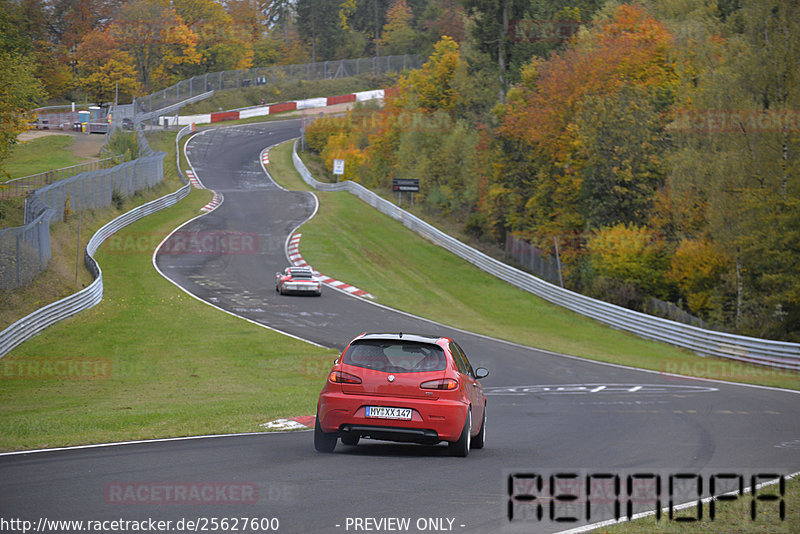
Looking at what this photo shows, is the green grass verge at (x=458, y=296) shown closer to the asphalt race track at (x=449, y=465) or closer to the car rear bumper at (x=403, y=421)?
the asphalt race track at (x=449, y=465)

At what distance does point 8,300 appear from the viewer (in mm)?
26750

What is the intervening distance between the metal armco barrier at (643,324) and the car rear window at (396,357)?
78.8 ft

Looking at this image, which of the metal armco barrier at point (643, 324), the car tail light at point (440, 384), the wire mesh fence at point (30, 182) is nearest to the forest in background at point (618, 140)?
the metal armco barrier at point (643, 324)

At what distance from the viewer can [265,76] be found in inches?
4560

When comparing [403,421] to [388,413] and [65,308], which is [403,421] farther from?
[65,308]

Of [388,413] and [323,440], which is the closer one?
[388,413]

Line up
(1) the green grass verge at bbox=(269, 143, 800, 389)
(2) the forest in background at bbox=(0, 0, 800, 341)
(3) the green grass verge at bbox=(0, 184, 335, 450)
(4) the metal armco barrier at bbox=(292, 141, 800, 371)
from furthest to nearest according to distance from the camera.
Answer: (2) the forest in background at bbox=(0, 0, 800, 341) < (4) the metal armco barrier at bbox=(292, 141, 800, 371) < (1) the green grass verge at bbox=(269, 143, 800, 389) < (3) the green grass verge at bbox=(0, 184, 335, 450)

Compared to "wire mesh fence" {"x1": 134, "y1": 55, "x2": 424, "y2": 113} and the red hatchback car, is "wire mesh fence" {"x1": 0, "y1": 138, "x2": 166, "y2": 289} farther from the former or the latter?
"wire mesh fence" {"x1": 134, "y1": 55, "x2": 424, "y2": 113}

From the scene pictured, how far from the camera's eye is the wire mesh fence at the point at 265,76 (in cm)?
9388

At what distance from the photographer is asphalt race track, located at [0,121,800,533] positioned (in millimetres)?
7082

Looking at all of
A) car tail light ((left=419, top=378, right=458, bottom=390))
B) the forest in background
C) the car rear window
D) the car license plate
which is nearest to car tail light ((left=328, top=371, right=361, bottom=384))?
the car rear window

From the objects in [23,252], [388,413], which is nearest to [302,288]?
[23,252]

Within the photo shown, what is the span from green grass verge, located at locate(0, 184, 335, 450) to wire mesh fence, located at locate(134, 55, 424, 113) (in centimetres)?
6070

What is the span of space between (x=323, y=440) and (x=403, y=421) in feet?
3.54
